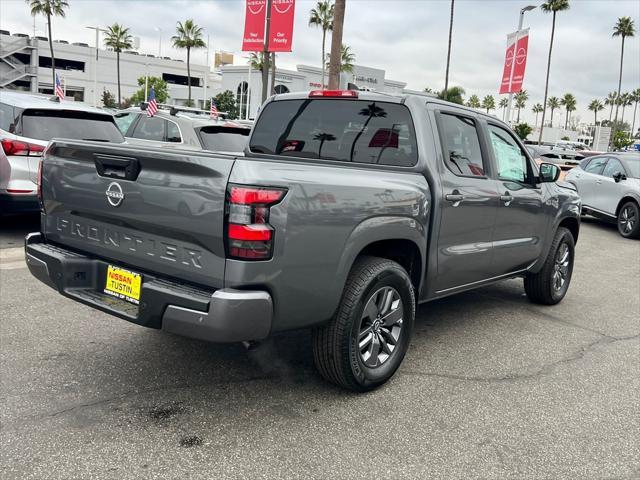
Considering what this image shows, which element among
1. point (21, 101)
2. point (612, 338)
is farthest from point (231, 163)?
point (21, 101)

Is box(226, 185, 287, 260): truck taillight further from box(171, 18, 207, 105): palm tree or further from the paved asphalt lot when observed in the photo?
box(171, 18, 207, 105): palm tree

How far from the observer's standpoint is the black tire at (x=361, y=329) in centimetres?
339

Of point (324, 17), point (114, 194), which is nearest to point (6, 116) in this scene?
point (114, 194)

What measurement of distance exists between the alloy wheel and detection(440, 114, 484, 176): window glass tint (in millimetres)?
1159

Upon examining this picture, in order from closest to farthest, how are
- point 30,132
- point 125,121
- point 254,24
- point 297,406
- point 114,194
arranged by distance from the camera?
point 114,194
point 297,406
point 30,132
point 125,121
point 254,24

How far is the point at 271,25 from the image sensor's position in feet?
59.1

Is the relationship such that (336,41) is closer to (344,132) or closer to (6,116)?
(6,116)

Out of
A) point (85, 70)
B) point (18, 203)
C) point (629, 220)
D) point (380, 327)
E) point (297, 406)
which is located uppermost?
point (85, 70)

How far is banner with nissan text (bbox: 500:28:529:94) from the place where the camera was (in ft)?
75.2

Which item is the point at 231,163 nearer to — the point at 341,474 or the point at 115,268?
the point at 115,268

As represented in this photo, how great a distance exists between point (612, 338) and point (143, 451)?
412 cm

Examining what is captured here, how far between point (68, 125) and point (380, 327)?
232 inches

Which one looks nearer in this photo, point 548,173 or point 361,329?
point 361,329

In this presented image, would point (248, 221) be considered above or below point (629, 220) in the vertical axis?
above
